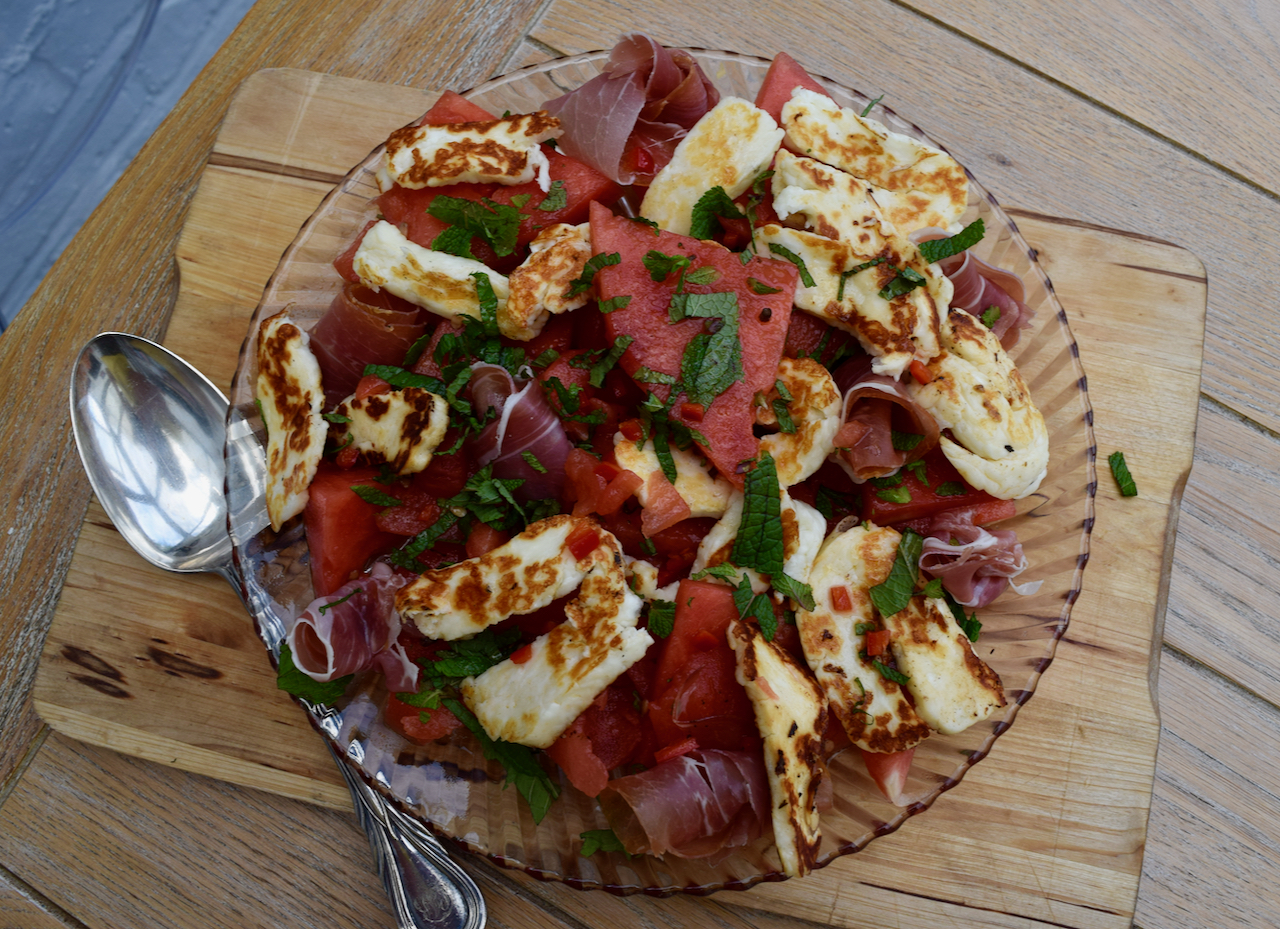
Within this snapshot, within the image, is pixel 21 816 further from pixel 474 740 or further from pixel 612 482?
pixel 612 482

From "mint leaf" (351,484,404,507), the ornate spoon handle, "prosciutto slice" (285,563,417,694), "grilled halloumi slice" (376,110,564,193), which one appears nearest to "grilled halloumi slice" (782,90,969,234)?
"grilled halloumi slice" (376,110,564,193)

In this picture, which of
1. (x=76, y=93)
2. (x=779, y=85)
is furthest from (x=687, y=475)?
(x=76, y=93)

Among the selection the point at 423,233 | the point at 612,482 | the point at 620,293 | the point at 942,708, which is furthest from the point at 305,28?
the point at 942,708

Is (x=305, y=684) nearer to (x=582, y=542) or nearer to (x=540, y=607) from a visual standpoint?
(x=540, y=607)

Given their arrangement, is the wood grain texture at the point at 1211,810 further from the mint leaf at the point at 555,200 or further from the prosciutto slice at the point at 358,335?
the prosciutto slice at the point at 358,335

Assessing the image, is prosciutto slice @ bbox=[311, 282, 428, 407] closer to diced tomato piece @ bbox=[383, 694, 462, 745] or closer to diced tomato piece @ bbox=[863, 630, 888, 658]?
diced tomato piece @ bbox=[383, 694, 462, 745]

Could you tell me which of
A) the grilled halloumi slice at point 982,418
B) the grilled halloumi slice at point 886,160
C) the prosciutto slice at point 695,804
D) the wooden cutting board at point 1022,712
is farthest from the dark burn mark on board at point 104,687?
the grilled halloumi slice at point 886,160
